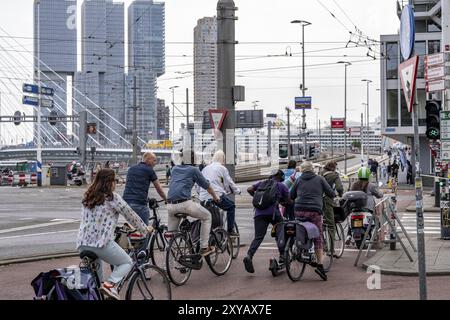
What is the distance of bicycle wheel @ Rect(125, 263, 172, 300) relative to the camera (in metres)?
6.73

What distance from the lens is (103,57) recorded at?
5681 cm

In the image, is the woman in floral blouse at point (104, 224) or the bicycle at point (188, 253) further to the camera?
the bicycle at point (188, 253)

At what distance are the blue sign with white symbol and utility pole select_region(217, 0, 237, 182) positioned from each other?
7.17 m

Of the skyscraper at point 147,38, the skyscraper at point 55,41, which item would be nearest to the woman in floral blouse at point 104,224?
the skyscraper at point 147,38

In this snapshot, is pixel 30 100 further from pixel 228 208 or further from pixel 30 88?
pixel 228 208

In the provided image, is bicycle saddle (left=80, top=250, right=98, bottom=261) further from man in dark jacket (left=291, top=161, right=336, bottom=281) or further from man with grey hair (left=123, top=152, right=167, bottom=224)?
man in dark jacket (left=291, top=161, right=336, bottom=281)

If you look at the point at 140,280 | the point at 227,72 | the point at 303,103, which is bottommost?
the point at 140,280

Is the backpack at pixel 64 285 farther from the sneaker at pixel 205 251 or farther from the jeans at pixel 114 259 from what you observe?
the sneaker at pixel 205 251

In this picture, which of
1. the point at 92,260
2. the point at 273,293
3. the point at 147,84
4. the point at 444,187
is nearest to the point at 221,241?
the point at 273,293

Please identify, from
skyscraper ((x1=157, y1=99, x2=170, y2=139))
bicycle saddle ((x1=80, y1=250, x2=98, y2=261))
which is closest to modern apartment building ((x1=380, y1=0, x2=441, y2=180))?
bicycle saddle ((x1=80, y1=250, x2=98, y2=261))

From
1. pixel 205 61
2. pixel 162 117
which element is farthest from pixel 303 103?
pixel 162 117

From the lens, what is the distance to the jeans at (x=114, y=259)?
654 cm

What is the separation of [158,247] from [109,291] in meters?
3.33

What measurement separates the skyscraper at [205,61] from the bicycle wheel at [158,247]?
42.7 metres
